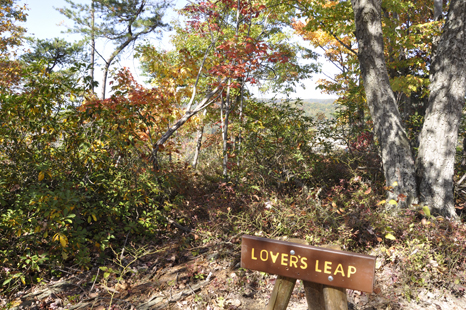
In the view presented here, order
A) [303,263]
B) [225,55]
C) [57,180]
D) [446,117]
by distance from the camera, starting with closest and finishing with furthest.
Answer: [303,263] → [57,180] → [446,117] → [225,55]

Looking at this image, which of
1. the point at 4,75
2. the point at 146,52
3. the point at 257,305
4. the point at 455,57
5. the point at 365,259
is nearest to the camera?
the point at 365,259

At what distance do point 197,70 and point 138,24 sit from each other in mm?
3386

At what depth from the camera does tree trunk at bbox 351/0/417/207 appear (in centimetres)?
486

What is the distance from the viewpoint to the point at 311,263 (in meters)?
2.11

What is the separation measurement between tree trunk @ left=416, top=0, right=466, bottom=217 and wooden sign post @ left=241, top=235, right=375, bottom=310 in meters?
3.51

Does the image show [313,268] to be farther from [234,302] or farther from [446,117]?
[446,117]

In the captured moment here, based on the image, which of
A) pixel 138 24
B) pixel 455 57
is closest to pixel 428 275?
pixel 455 57

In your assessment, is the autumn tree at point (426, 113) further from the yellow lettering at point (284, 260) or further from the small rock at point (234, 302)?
the yellow lettering at point (284, 260)

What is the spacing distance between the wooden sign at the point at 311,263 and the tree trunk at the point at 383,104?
3392mm

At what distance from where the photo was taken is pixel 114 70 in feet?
21.0

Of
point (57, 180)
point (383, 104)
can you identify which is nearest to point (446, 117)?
point (383, 104)

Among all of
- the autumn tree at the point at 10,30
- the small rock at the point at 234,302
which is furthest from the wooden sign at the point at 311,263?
the autumn tree at the point at 10,30

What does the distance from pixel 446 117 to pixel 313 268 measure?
13.3 feet

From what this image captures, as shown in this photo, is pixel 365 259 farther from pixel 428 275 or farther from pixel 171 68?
pixel 171 68
